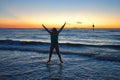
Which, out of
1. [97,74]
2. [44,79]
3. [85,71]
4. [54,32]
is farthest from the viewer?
[54,32]

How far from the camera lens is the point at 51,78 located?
8945 mm

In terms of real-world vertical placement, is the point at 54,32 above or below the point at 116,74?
above

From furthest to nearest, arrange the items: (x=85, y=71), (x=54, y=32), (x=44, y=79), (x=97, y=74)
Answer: (x=54, y=32) → (x=85, y=71) → (x=97, y=74) → (x=44, y=79)

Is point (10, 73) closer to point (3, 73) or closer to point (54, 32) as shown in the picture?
point (3, 73)

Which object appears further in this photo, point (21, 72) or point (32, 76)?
point (21, 72)

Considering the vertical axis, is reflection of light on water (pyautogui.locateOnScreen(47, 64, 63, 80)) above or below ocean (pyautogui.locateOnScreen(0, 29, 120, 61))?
below

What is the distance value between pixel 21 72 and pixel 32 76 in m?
1.10

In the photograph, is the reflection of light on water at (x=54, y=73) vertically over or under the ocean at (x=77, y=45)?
under

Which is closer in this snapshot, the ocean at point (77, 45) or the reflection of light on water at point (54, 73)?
the reflection of light on water at point (54, 73)

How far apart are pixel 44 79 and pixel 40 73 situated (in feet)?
3.95

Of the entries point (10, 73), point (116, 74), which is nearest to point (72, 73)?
point (116, 74)

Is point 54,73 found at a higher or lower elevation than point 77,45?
lower

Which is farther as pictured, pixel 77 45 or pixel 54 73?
pixel 77 45

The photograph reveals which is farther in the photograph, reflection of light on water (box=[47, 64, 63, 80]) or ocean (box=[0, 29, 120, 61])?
ocean (box=[0, 29, 120, 61])
